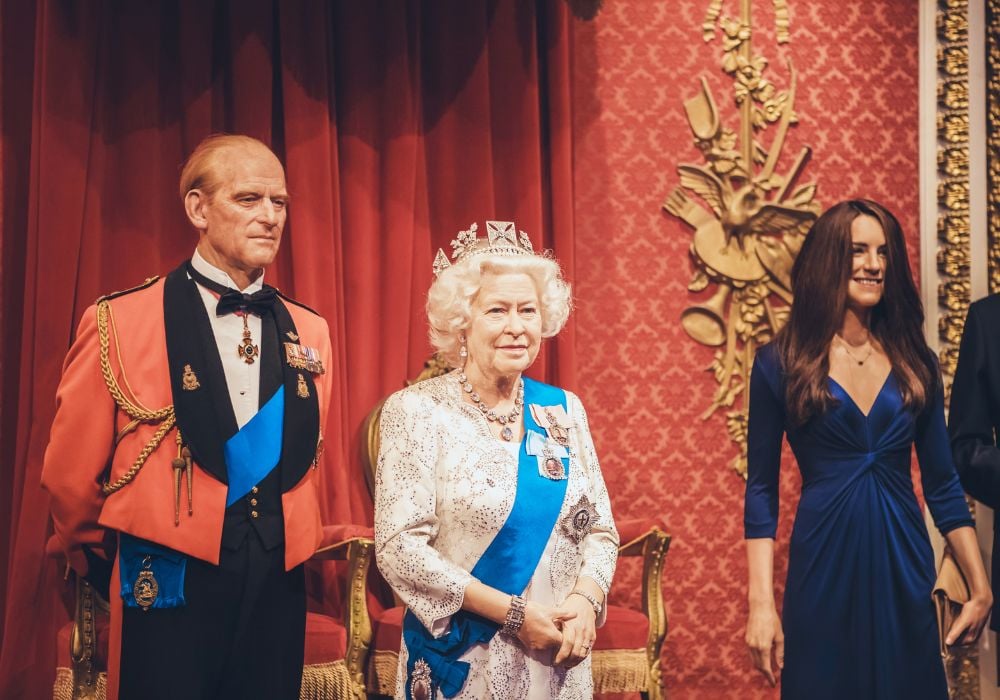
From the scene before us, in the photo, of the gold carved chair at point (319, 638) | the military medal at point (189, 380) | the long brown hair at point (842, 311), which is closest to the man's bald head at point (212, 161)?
the military medal at point (189, 380)

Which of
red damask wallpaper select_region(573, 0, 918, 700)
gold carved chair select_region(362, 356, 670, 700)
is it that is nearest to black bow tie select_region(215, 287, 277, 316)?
gold carved chair select_region(362, 356, 670, 700)

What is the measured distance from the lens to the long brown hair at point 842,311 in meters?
2.87

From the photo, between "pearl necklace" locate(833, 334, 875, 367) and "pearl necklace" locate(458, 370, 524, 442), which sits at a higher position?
"pearl necklace" locate(833, 334, 875, 367)

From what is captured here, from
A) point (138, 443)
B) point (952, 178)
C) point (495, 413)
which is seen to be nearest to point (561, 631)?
point (495, 413)

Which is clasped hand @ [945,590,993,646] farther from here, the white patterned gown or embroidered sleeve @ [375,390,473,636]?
embroidered sleeve @ [375,390,473,636]

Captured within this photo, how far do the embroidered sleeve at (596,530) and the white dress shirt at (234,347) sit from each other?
2.47 ft

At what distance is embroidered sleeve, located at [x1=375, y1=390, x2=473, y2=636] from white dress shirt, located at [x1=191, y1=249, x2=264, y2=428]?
0.32m

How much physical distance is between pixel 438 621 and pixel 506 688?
21 cm

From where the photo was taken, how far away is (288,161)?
378cm

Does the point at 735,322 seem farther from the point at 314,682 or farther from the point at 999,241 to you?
the point at 314,682

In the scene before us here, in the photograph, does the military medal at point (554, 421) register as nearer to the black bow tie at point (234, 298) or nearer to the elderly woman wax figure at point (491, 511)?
the elderly woman wax figure at point (491, 511)

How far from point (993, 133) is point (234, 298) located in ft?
10.4

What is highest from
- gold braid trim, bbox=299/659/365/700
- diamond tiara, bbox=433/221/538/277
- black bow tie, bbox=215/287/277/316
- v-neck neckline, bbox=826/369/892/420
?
diamond tiara, bbox=433/221/538/277

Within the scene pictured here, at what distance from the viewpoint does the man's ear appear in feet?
8.71
